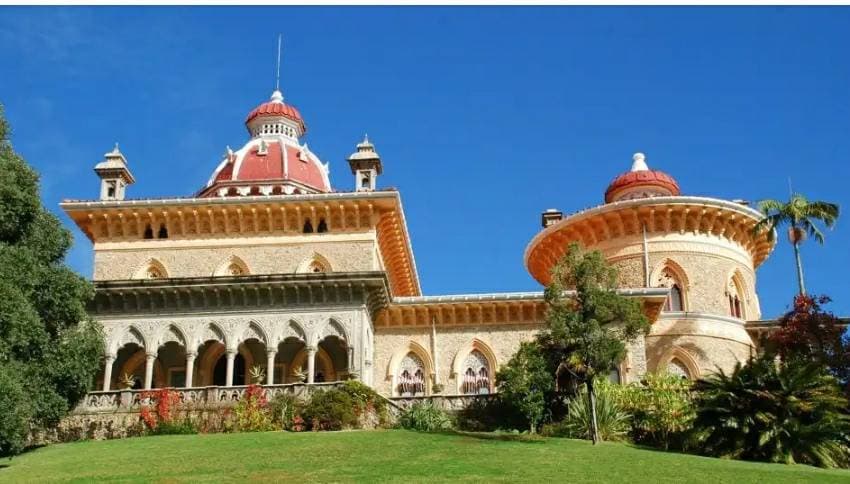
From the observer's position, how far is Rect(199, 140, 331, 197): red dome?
40000 millimetres

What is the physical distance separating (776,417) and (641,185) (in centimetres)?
1828

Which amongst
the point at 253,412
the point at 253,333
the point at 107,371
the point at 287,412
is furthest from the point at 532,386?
the point at 107,371

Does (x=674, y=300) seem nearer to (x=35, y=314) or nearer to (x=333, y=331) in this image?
(x=333, y=331)

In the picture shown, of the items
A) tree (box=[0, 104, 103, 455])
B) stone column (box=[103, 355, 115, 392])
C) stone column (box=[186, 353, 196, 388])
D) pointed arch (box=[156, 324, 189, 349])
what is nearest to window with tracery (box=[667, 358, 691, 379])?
stone column (box=[186, 353, 196, 388])

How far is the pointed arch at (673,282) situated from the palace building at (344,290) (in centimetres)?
7

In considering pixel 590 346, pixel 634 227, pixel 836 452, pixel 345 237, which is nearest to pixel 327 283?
pixel 345 237

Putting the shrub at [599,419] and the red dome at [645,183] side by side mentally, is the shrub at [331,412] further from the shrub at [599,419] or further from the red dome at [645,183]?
the red dome at [645,183]

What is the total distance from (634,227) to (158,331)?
60.4 feet

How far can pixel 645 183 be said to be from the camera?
1569 inches

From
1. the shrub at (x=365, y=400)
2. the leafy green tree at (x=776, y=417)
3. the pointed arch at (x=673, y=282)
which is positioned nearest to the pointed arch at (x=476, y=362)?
the shrub at (x=365, y=400)

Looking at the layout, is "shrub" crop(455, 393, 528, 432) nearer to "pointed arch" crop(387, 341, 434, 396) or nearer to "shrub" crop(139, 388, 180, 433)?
"pointed arch" crop(387, 341, 434, 396)

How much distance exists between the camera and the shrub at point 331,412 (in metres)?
26.7

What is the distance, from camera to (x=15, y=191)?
2223cm

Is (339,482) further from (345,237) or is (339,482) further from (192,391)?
(345,237)
